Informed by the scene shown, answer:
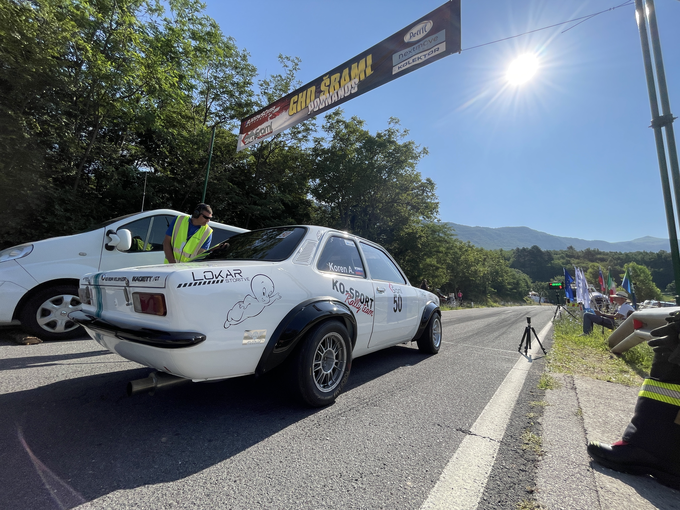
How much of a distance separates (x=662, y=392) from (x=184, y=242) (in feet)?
14.6

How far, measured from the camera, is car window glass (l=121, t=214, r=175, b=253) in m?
5.21

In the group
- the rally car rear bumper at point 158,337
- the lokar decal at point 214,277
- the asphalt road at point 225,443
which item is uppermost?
the lokar decal at point 214,277

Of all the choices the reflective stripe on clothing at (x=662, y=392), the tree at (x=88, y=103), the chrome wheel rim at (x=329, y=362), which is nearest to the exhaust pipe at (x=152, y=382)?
the chrome wheel rim at (x=329, y=362)

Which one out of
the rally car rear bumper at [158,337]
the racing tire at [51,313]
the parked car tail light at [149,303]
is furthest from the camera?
the racing tire at [51,313]

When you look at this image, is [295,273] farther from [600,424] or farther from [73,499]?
[600,424]

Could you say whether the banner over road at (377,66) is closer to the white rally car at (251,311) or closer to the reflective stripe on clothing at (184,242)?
the white rally car at (251,311)

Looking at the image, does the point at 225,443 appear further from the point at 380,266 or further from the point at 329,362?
the point at 380,266

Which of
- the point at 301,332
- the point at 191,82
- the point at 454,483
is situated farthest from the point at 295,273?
the point at 191,82

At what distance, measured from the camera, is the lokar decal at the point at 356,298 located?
3021 millimetres

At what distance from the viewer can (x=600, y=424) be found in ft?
8.27

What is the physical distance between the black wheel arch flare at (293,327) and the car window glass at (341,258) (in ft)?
1.42

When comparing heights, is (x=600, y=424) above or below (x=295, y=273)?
below

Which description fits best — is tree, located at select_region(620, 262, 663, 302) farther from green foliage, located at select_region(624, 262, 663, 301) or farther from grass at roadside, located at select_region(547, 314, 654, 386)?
grass at roadside, located at select_region(547, 314, 654, 386)

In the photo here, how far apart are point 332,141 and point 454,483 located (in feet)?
91.2
